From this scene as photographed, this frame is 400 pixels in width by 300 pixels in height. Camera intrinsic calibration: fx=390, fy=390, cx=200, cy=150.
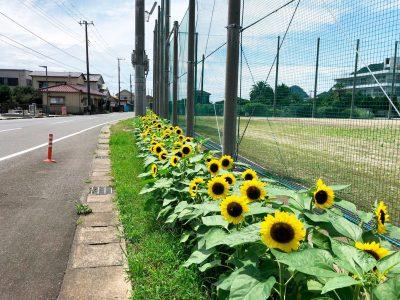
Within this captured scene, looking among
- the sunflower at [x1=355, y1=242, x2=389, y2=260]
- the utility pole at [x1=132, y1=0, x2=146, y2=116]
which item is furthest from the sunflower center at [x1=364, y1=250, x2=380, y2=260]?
the utility pole at [x1=132, y1=0, x2=146, y2=116]

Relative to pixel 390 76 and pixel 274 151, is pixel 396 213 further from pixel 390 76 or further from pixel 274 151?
pixel 274 151

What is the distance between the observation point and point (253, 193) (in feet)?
7.86

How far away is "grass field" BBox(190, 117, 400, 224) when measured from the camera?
11.8ft

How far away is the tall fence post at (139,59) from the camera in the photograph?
54.1ft

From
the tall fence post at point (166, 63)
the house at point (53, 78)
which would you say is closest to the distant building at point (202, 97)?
the tall fence post at point (166, 63)

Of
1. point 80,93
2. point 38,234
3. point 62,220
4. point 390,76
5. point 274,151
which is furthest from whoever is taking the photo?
point 80,93

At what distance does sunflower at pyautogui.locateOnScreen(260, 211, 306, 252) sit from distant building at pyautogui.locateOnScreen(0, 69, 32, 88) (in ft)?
274

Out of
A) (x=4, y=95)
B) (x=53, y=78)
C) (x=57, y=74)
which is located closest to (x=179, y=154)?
(x=4, y=95)

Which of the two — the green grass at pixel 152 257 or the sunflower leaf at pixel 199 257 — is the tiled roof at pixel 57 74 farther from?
the sunflower leaf at pixel 199 257

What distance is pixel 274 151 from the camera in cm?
587

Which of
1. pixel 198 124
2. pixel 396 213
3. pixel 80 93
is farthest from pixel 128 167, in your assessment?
pixel 80 93

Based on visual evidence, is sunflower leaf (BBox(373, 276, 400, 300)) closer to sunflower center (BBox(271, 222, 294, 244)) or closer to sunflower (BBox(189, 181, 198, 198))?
sunflower center (BBox(271, 222, 294, 244))

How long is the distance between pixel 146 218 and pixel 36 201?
81.8 inches

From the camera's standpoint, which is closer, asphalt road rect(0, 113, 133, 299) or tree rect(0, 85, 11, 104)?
asphalt road rect(0, 113, 133, 299)
